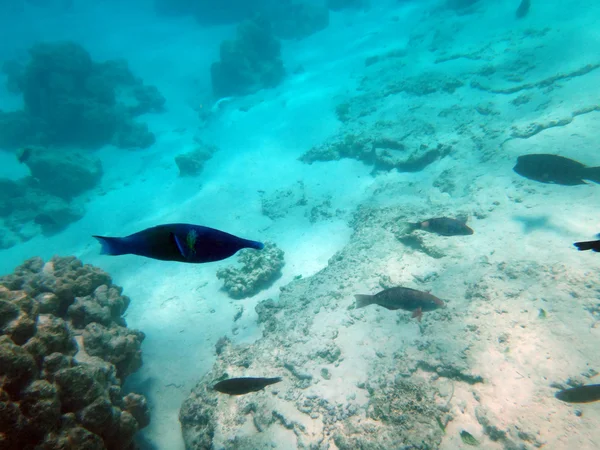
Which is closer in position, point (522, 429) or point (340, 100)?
point (522, 429)

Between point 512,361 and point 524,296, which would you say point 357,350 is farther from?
point 524,296

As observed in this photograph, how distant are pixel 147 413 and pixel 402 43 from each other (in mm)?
25215

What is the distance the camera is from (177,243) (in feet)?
3.28


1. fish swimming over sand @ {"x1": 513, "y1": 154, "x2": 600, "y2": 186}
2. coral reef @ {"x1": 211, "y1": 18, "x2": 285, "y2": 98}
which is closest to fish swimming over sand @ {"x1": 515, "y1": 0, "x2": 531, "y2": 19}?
coral reef @ {"x1": 211, "y1": 18, "x2": 285, "y2": 98}

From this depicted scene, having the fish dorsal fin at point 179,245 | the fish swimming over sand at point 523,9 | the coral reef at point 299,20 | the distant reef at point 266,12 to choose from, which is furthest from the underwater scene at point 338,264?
the distant reef at point 266,12

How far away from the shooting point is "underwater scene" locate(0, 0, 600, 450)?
3.08 metres

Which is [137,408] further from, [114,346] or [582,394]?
[582,394]

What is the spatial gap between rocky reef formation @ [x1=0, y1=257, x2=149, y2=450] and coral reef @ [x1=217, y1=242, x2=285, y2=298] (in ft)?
8.37

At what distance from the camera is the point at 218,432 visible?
3.83 metres

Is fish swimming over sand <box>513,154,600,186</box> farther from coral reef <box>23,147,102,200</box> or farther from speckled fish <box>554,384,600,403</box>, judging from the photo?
coral reef <box>23,147,102,200</box>

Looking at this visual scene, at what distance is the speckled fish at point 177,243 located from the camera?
1000 mm

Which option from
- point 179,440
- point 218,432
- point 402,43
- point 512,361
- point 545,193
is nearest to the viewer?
point 512,361

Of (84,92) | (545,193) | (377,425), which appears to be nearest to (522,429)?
(377,425)

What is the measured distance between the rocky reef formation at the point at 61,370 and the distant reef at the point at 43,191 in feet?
40.3
